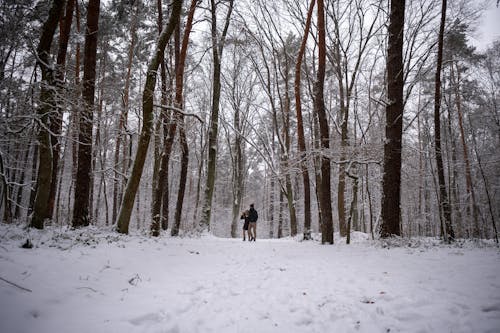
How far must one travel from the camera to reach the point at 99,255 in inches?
179

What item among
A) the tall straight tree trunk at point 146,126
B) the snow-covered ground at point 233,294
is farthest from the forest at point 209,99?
the snow-covered ground at point 233,294

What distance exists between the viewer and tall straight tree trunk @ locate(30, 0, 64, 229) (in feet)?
18.3

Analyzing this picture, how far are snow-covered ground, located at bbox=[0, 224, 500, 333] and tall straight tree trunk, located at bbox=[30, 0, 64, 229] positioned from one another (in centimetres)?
93

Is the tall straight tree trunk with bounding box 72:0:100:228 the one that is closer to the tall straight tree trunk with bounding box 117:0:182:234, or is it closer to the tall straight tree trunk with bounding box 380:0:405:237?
the tall straight tree trunk with bounding box 117:0:182:234

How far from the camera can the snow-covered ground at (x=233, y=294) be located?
2.57 m

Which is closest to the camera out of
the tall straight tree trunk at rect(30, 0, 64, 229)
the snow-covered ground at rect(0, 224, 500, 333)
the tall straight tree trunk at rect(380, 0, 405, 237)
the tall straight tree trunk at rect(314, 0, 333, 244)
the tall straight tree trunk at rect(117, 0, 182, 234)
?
the snow-covered ground at rect(0, 224, 500, 333)

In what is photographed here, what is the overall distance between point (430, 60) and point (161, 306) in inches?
591

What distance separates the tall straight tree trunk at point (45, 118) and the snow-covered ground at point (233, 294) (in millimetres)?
931

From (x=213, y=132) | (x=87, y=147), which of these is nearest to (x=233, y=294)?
(x=87, y=147)

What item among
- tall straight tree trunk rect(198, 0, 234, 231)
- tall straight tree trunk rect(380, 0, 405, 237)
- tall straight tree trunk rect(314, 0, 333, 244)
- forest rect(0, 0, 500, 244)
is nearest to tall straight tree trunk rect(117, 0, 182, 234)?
forest rect(0, 0, 500, 244)

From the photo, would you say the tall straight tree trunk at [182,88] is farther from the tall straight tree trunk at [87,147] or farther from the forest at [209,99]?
the tall straight tree trunk at [87,147]

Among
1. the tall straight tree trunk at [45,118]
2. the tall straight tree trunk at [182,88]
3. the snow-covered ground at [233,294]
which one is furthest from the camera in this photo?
the tall straight tree trunk at [182,88]

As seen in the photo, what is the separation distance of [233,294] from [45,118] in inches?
235

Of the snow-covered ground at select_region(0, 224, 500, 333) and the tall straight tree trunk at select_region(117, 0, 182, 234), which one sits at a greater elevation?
the tall straight tree trunk at select_region(117, 0, 182, 234)
